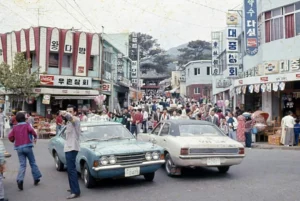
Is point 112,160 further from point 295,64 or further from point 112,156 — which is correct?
point 295,64

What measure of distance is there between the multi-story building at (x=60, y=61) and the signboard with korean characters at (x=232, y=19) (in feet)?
36.8

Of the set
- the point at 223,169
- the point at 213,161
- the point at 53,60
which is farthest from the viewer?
the point at 53,60

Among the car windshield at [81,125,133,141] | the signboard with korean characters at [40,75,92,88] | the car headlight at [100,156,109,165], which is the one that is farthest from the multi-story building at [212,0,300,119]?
the signboard with korean characters at [40,75,92,88]

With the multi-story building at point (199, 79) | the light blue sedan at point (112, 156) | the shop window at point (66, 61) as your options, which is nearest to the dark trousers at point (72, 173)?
the light blue sedan at point (112, 156)

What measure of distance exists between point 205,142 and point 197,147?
29cm

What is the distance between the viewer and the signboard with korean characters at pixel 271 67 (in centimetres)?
1872

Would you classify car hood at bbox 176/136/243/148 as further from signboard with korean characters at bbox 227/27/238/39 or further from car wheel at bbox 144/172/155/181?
signboard with korean characters at bbox 227/27/238/39

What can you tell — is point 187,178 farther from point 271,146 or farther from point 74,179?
point 271,146

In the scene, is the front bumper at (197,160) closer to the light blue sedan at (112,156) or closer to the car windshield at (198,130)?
the light blue sedan at (112,156)

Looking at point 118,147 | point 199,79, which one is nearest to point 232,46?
point 118,147

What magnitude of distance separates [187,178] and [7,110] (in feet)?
80.9

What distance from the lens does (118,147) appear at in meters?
7.77

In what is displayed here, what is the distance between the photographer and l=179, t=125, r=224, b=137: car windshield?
9.26m

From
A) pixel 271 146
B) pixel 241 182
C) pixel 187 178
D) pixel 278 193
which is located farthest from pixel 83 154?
pixel 271 146
